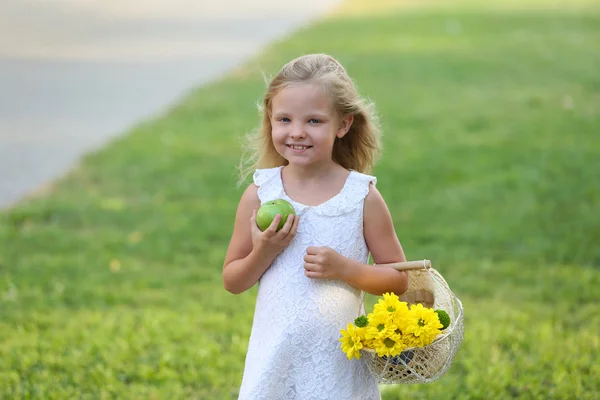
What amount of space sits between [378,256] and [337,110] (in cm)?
47

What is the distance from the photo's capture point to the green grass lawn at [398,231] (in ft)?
15.5

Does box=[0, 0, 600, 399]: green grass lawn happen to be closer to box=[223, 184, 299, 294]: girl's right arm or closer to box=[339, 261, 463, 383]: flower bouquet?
box=[223, 184, 299, 294]: girl's right arm

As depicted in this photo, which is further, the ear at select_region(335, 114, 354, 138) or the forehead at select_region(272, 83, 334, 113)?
the ear at select_region(335, 114, 354, 138)

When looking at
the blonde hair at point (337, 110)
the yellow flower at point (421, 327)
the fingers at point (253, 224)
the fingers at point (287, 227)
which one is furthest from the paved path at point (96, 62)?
the yellow flower at point (421, 327)

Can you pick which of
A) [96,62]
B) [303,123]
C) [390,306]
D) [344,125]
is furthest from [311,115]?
[96,62]

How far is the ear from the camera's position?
319 cm

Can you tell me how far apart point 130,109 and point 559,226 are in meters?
5.58

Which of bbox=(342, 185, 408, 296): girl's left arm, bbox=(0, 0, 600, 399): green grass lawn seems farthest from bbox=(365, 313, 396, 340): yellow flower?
bbox=(0, 0, 600, 399): green grass lawn

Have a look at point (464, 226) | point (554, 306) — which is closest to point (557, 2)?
point (464, 226)

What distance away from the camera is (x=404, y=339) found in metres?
2.89

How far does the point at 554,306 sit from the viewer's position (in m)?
5.56

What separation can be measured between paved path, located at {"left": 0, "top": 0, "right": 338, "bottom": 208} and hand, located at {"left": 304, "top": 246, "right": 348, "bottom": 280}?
500 centimetres

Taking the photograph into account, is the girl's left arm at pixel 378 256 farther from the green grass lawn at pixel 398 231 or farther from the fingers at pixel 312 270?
the green grass lawn at pixel 398 231

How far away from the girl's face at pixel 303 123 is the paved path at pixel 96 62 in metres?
4.91
